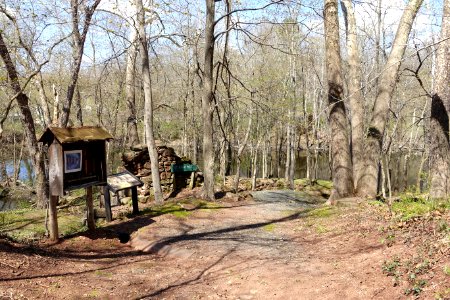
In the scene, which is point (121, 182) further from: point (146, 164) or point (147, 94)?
point (146, 164)

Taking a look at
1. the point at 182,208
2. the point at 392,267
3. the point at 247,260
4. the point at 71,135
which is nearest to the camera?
the point at 392,267

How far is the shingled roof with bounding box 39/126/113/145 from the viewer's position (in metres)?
7.86

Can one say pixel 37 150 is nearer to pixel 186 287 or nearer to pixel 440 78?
pixel 186 287

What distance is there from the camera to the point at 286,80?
26453 millimetres

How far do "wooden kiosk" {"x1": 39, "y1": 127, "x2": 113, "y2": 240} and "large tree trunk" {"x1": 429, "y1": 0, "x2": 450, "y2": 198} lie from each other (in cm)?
796

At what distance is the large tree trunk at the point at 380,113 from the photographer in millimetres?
11047

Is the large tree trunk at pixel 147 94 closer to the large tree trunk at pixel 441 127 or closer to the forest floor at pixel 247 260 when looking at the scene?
the forest floor at pixel 247 260

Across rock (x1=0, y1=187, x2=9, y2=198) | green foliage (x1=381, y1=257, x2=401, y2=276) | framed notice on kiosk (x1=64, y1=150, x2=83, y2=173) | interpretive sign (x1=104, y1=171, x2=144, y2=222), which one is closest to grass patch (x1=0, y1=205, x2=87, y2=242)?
interpretive sign (x1=104, y1=171, x2=144, y2=222)

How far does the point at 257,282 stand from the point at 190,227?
4.05m

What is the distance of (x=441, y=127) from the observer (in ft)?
30.8

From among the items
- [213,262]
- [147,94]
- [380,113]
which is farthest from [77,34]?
[380,113]

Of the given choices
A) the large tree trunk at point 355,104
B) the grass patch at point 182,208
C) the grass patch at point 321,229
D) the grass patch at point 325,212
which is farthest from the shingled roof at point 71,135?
the large tree trunk at point 355,104

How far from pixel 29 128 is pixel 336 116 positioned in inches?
397

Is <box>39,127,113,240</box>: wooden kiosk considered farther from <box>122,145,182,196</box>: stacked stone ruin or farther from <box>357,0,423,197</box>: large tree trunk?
<box>122,145,182,196</box>: stacked stone ruin
